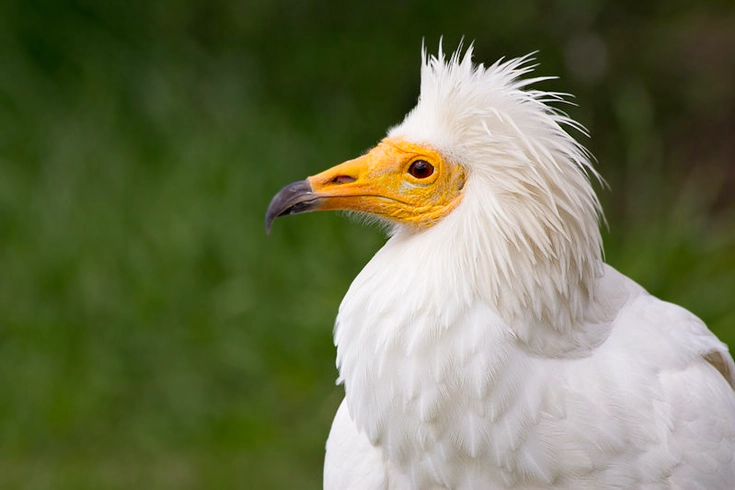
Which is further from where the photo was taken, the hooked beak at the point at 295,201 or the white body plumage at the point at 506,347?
the hooked beak at the point at 295,201

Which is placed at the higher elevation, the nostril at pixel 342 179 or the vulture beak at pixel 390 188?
the nostril at pixel 342 179

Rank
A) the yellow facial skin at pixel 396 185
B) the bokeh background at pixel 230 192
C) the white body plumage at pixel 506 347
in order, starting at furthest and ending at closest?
the bokeh background at pixel 230 192
the yellow facial skin at pixel 396 185
the white body plumage at pixel 506 347

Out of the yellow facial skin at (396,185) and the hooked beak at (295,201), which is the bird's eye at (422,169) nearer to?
the yellow facial skin at (396,185)

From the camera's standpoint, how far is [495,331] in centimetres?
281

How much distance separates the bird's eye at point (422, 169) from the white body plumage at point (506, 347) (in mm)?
59

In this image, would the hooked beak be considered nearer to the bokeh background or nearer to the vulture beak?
the vulture beak

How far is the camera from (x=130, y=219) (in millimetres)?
6820

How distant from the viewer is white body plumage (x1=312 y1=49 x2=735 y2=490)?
2.82m

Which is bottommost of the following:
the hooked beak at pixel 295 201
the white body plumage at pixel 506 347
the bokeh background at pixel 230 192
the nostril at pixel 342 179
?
the white body plumage at pixel 506 347

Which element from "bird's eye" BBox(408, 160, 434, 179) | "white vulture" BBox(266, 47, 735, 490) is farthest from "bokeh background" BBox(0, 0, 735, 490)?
"bird's eye" BBox(408, 160, 434, 179)

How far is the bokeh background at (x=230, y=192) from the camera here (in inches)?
233

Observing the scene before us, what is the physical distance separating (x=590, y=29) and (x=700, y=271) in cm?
185

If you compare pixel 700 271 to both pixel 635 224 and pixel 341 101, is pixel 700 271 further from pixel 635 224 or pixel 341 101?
pixel 341 101

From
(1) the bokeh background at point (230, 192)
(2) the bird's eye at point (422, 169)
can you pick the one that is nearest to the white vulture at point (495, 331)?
(2) the bird's eye at point (422, 169)
